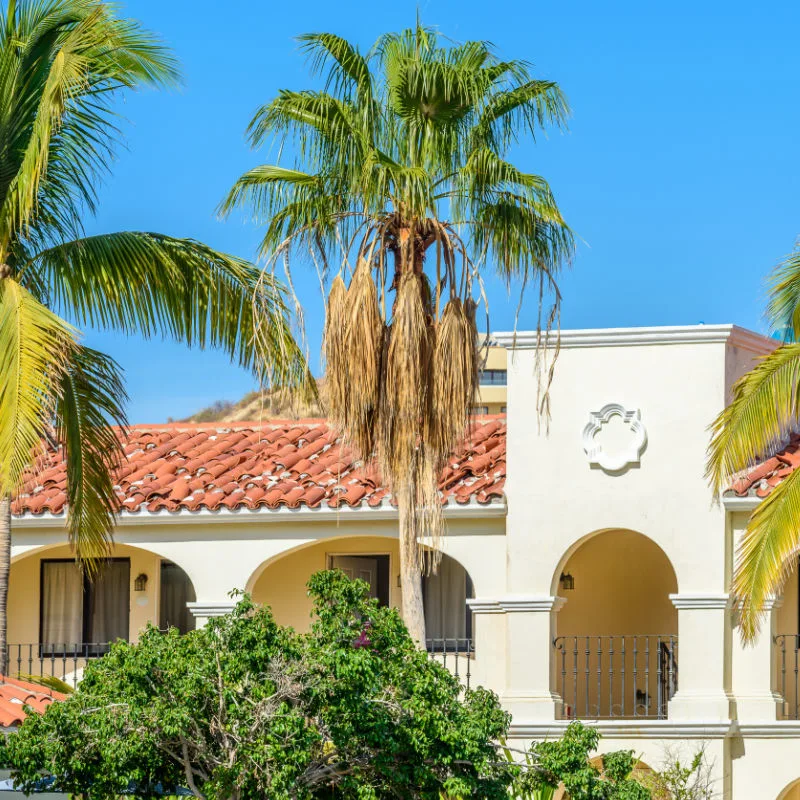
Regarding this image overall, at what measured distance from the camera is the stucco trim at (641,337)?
21.7 meters

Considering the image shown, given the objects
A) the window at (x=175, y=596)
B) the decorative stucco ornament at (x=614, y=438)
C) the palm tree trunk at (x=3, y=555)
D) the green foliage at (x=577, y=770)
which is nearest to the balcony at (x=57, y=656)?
the window at (x=175, y=596)

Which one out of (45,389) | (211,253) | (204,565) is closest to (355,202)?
(211,253)

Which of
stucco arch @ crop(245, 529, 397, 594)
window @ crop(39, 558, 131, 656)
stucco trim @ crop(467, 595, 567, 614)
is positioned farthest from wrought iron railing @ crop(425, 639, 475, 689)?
window @ crop(39, 558, 131, 656)

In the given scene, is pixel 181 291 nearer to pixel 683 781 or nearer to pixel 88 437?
pixel 88 437

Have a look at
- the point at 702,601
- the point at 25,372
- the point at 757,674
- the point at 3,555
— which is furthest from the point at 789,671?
the point at 25,372

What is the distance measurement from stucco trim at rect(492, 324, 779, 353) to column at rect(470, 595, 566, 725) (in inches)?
119

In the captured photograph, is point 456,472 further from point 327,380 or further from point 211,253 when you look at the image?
point 211,253

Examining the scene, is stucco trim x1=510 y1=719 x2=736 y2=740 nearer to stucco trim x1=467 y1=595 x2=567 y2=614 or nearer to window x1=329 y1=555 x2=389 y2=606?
stucco trim x1=467 y1=595 x2=567 y2=614

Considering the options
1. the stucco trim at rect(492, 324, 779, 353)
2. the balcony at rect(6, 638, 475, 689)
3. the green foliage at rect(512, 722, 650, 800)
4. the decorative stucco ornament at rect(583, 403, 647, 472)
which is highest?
the stucco trim at rect(492, 324, 779, 353)

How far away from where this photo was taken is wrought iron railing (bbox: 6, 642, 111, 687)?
84.1 ft

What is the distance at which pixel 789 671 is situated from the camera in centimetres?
2361

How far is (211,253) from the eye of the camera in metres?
18.4

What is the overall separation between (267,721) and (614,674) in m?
12.5

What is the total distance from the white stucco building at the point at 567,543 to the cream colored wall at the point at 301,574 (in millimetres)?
30
